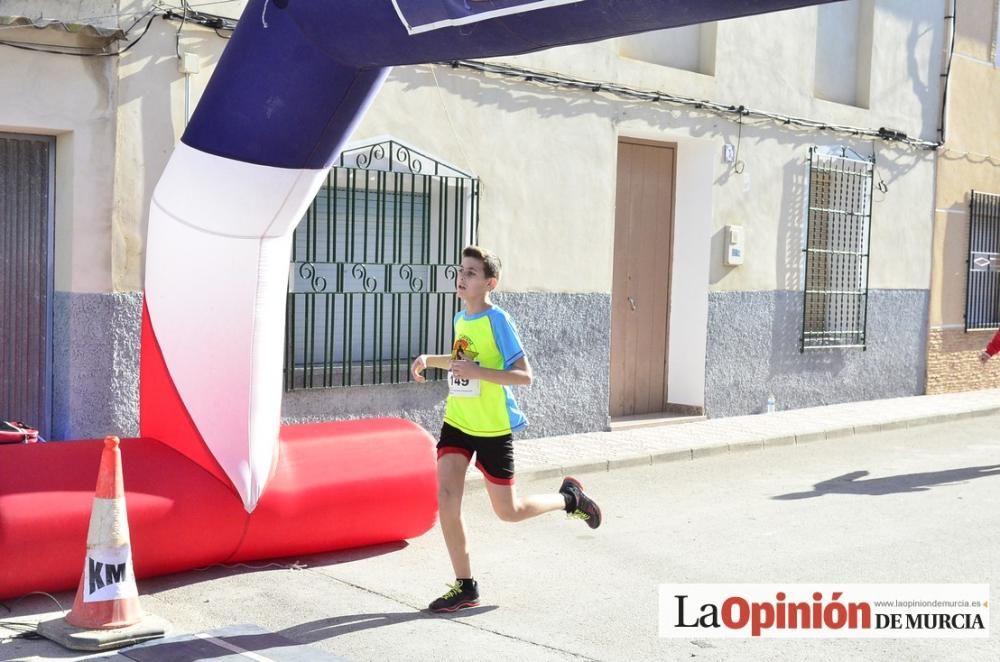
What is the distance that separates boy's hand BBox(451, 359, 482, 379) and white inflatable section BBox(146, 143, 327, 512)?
46.4 inches

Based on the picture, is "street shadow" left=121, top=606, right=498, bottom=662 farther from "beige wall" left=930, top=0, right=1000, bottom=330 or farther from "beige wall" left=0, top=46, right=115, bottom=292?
"beige wall" left=930, top=0, right=1000, bottom=330

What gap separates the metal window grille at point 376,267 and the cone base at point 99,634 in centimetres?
410

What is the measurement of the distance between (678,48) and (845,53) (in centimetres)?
299

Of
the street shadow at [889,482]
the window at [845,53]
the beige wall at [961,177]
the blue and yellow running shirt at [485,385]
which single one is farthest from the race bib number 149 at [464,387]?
the beige wall at [961,177]

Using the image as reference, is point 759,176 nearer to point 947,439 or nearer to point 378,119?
point 947,439

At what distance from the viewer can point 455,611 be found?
596cm

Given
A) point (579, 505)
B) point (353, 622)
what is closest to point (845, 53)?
point (579, 505)

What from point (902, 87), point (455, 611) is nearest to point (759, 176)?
point (902, 87)

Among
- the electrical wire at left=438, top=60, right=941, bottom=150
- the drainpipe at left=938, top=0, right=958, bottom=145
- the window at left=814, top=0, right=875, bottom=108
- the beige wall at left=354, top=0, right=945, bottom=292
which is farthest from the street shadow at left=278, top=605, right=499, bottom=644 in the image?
the drainpipe at left=938, top=0, right=958, bottom=145

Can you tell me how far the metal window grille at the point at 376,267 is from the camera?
9.56 meters

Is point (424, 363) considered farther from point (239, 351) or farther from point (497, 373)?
point (239, 351)

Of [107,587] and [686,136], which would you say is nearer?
[107,587]

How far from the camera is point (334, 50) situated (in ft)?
19.0

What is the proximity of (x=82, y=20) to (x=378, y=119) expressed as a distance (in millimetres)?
2515
